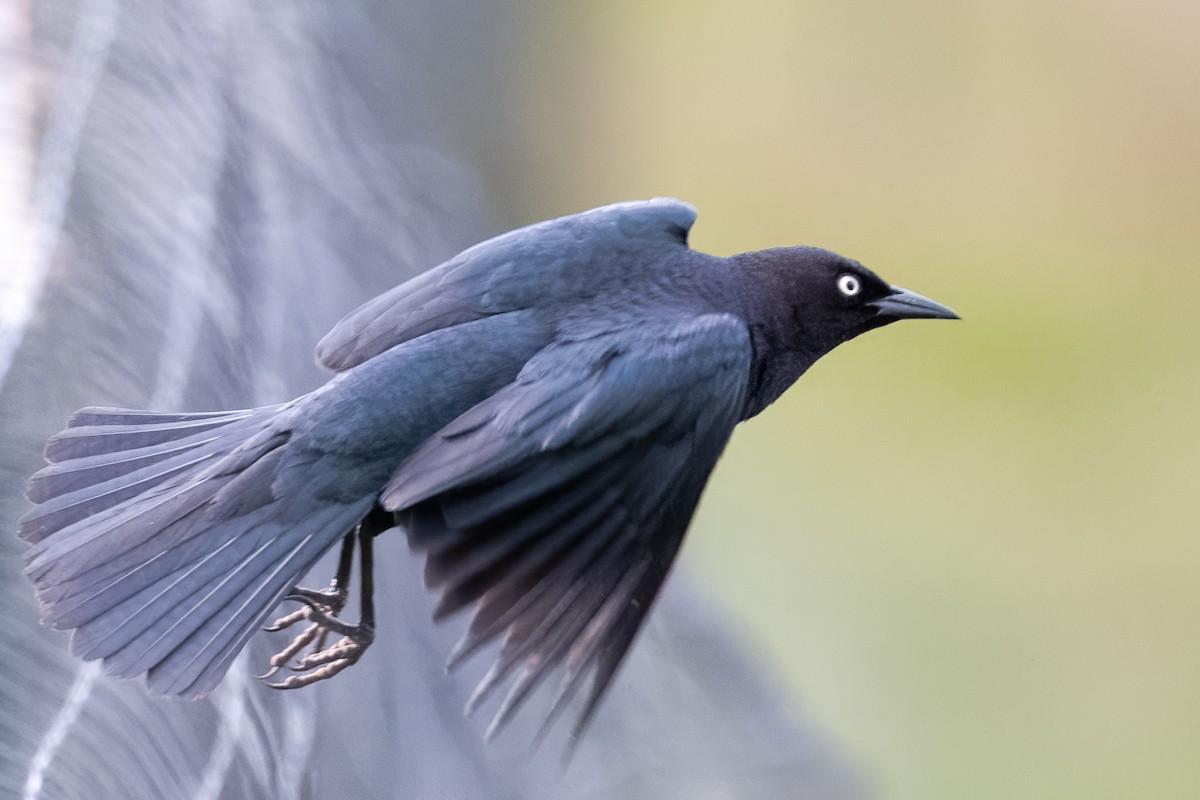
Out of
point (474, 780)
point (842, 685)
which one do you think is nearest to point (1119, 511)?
point (842, 685)

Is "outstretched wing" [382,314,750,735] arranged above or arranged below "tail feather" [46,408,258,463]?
below

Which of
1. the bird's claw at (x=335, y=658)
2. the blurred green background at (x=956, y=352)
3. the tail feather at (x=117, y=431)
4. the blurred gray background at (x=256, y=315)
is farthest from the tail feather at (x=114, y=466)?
the blurred green background at (x=956, y=352)

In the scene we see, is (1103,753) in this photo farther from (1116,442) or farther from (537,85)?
(537,85)

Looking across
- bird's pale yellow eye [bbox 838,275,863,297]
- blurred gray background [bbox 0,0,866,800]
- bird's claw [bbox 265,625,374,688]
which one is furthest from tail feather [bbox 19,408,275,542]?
bird's pale yellow eye [bbox 838,275,863,297]

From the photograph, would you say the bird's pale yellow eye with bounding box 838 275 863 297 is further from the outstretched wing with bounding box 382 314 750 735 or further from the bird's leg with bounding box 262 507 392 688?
the bird's leg with bounding box 262 507 392 688

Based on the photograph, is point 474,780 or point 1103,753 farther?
point 1103,753

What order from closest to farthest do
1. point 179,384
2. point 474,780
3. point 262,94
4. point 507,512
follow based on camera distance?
point 507,512, point 179,384, point 474,780, point 262,94

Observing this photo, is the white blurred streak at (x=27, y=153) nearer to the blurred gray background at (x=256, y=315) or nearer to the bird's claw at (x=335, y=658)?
the blurred gray background at (x=256, y=315)

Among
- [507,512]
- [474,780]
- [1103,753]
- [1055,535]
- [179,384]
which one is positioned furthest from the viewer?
[1055,535]
